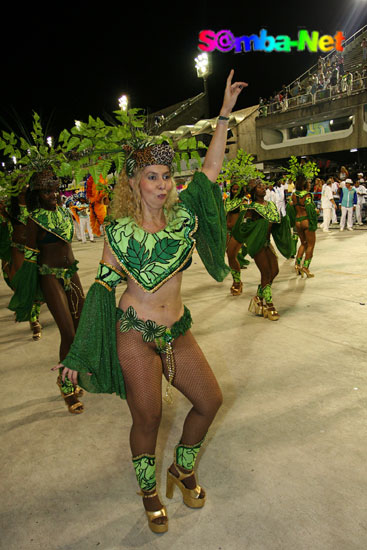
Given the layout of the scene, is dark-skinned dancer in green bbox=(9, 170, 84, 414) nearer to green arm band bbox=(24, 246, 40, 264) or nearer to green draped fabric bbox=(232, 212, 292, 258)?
green arm band bbox=(24, 246, 40, 264)

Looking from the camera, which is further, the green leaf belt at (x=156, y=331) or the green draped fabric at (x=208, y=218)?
the green draped fabric at (x=208, y=218)

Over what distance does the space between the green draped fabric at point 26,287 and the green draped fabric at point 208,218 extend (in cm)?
190

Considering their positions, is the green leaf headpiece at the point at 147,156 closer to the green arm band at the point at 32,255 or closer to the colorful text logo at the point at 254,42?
the green arm band at the point at 32,255

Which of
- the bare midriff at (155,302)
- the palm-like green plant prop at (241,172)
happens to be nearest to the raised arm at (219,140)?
the bare midriff at (155,302)

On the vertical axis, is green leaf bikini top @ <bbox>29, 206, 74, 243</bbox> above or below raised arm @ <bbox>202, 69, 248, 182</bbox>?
below

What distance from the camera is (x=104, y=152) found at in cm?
227

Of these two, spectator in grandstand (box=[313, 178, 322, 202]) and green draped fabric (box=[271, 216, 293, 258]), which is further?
spectator in grandstand (box=[313, 178, 322, 202])

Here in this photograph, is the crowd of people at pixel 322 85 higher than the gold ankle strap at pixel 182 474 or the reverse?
higher

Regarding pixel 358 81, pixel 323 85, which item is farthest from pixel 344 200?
pixel 323 85

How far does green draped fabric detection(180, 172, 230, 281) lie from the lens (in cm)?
222

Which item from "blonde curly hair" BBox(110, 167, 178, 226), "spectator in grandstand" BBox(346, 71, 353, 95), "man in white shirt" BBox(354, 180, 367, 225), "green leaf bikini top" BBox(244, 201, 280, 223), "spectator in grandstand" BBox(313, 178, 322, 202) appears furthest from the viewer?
"spectator in grandstand" BBox(346, 71, 353, 95)

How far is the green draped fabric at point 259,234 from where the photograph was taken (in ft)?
18.4

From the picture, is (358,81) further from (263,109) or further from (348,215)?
(348,215)

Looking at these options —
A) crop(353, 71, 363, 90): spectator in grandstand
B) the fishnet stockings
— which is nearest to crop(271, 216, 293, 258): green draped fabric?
the fishnet stockings
